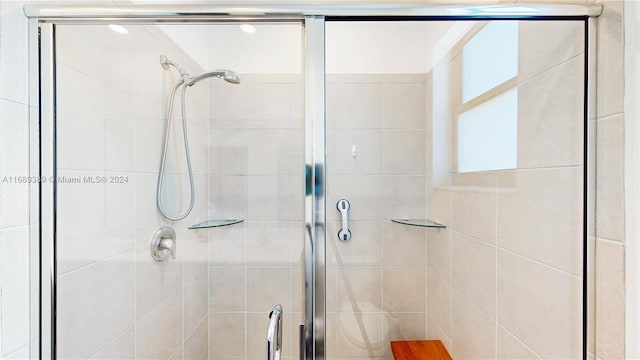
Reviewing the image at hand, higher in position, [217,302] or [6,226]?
[6,226]

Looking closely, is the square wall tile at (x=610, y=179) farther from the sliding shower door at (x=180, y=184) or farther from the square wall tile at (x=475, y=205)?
the sliding shower door at (x=180, y=184)

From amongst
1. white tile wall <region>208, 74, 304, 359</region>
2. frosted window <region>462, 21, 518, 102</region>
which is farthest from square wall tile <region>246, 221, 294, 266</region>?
frosted window <region>462, 21, 518, 102</region>

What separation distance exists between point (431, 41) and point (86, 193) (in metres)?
1.07

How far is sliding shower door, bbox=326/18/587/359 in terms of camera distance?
3.17 ft

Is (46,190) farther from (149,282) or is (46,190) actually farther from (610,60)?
(610,60)

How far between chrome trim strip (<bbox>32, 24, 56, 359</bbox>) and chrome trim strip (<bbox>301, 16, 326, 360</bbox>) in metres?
0.68

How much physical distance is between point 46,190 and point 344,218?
2.69 feet

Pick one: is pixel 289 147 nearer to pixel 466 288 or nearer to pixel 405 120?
pixel 405 120

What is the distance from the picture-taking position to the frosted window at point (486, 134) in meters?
1.00

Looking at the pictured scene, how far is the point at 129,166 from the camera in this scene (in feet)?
3.33

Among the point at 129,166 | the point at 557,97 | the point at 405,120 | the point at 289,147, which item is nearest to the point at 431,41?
the point at 405,120

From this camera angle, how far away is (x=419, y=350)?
1.01 metres

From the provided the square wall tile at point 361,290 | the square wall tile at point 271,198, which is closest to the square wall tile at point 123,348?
the square wall tile at point 271,198

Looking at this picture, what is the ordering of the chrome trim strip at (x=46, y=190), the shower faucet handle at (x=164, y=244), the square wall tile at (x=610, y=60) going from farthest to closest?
the shower faucet handle at (x=164, y=244) → the chrome trim strip at (x=46, y=190) → the square wall tile at (x=610, y=60)
